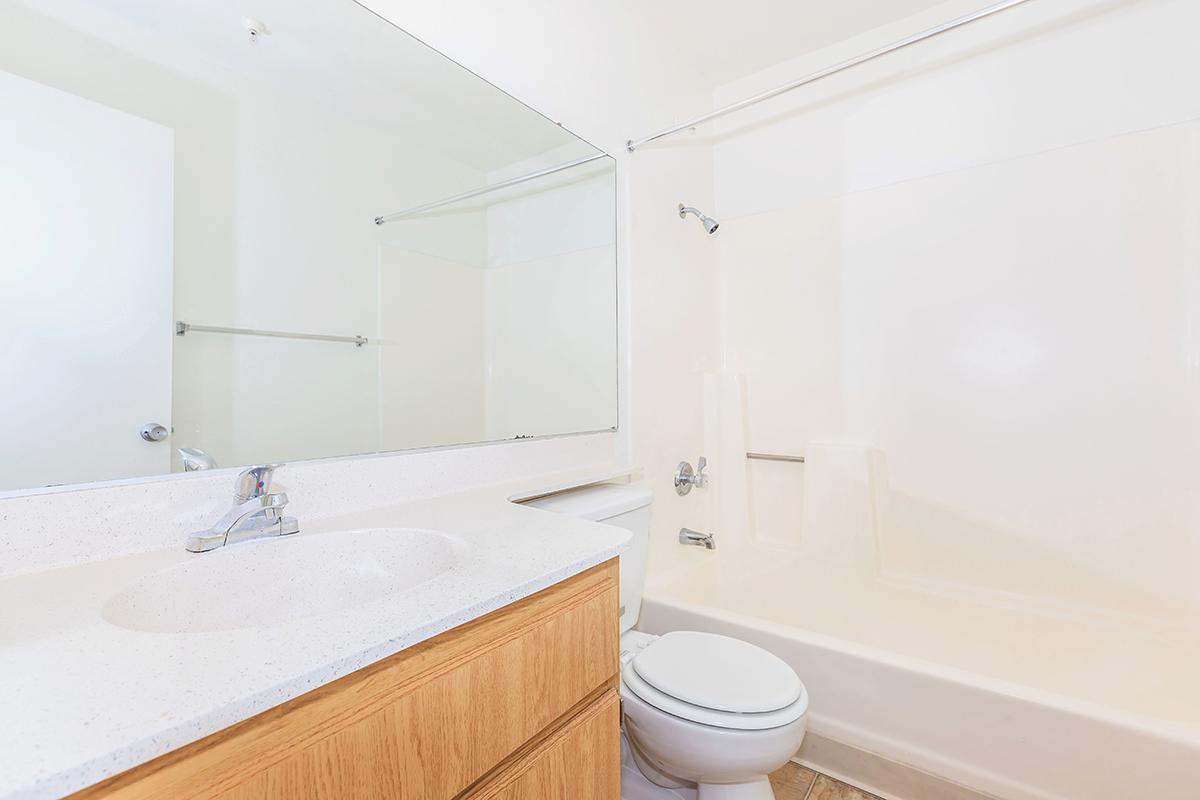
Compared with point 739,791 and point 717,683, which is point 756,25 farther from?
point 739,791

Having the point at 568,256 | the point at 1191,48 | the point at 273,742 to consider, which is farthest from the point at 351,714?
the point at 1191,48

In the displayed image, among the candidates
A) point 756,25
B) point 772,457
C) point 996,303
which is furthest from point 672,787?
point 756,25

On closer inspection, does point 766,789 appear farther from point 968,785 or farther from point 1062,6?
point 1062,6

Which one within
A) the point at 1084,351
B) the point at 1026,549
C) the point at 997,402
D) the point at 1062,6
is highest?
the point at 1062,6

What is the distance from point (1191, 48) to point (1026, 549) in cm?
153

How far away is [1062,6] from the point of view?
1650 mm

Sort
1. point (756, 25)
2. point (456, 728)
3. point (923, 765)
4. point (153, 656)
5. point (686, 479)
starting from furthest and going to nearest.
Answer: point (686, 479), point (756, 25), point (923, 765), point (456, 728), point (153, 656)

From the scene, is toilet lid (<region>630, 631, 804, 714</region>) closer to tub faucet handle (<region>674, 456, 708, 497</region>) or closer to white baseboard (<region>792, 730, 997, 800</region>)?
white baseboard (<region>792, 730, 997, 800</region>)

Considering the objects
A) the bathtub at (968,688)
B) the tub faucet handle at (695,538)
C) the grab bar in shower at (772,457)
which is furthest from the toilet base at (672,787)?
the grab bar in shower at (772,457)

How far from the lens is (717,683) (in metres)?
1.13

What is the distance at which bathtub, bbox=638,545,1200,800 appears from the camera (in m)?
1.08

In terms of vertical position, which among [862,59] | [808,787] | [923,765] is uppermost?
[862,59]

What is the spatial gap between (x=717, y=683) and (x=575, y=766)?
0.46 meters

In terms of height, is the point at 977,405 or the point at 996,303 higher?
the point at 996,303
